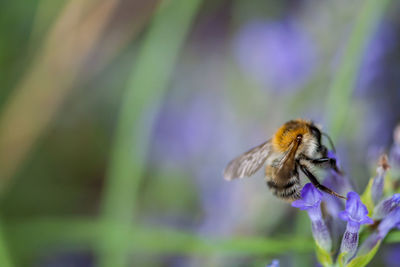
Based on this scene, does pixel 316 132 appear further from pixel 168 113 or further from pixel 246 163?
pixel 168 113

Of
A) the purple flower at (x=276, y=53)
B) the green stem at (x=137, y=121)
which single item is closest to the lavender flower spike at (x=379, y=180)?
the green stem at (x=137, y=121)

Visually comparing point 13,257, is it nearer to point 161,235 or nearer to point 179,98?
point 161,235

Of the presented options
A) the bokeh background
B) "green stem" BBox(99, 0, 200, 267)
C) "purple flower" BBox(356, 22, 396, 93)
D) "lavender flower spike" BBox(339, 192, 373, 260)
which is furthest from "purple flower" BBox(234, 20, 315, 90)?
"lavender flower spike" BBox(339, 192, 373, 260)

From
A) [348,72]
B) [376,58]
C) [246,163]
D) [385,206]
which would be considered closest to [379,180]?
[385,206]

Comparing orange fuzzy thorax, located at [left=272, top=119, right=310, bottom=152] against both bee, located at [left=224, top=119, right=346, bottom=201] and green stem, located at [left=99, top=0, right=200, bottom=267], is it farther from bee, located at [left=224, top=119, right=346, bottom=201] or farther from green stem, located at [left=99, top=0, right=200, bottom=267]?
green stem, located at [left=99, top=0, right=200, bottom=267]

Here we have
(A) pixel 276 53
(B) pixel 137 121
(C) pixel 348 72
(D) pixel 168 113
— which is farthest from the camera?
(D) pixel 168 113

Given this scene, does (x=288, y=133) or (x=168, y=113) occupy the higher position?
(x=168, y=113)
